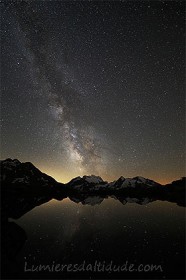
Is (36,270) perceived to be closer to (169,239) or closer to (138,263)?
(138,263)

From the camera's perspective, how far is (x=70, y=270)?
1764 cm

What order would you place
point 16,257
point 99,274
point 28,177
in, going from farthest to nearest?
point 28,177 < point 16,257 < point 99,274

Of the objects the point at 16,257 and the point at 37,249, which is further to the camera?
the point at 37,249

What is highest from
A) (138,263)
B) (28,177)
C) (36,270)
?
(28,177)

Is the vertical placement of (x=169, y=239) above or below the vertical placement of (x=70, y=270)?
above

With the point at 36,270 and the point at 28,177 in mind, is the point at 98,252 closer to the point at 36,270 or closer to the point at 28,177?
the point at 36,270

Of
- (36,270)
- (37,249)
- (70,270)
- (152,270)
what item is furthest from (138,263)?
(37,249)

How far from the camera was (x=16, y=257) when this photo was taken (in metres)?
20.6

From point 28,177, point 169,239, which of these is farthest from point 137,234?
point 28,177

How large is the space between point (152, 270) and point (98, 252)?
573cm

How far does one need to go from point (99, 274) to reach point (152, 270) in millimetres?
3788

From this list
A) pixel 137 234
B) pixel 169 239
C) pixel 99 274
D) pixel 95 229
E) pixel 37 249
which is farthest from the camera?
pixel 95 229

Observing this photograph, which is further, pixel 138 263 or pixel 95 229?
pixel 95 229

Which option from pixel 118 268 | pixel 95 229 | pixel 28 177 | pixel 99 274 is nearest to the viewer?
pixel 99 274
